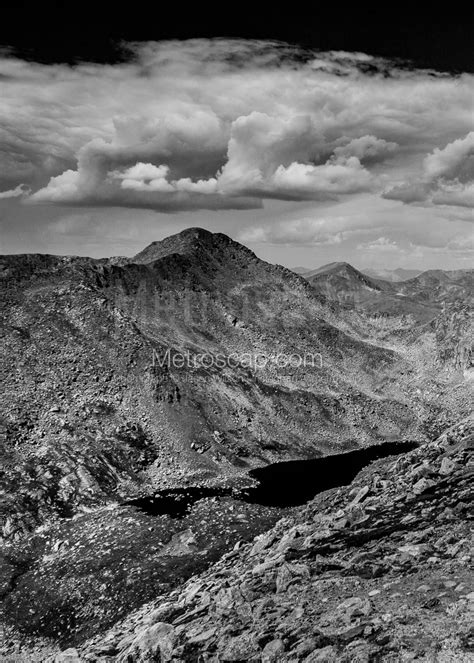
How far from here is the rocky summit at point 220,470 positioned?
2552cm

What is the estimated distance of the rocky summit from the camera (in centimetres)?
2552

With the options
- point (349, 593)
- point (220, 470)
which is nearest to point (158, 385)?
point (220, 470)

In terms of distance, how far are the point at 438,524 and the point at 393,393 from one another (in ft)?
369

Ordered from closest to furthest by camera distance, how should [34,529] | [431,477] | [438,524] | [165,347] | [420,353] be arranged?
[438,524] < [431,477] < [34,529] < [165,347] < [420,353]

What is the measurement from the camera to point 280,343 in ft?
461

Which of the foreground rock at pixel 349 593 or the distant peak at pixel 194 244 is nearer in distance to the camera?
the foreground rock at pixel 349 593

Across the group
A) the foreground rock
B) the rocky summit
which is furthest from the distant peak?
the foreground rock

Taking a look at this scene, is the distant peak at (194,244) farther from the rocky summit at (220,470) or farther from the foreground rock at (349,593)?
the foreground rock at (349,593)

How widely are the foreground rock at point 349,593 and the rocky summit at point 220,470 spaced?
0.43 ft

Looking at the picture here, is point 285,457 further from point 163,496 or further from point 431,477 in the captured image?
point 431,477

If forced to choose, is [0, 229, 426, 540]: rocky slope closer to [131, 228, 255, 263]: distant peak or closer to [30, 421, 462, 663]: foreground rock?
[131, 228, 255, 263]: distant peak

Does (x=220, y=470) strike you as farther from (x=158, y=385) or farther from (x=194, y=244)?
A: (x=194, y=244)

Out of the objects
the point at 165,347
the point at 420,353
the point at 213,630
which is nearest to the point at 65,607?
the point at 213,630

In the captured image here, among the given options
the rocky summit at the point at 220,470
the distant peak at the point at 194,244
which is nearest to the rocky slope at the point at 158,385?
the rocky summit at the point at 220,470
